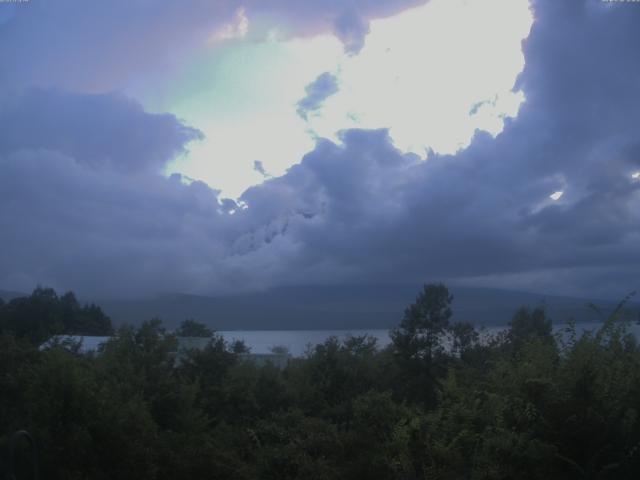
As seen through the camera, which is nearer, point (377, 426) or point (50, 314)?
point (377, 426)

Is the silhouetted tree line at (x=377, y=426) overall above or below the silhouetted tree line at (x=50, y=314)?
below

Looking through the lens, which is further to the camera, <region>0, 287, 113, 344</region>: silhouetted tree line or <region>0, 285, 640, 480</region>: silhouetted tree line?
<region>0, 287, 113, 344</region>: silhouetted tree line

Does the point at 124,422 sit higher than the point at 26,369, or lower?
lower

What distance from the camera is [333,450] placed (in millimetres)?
8914

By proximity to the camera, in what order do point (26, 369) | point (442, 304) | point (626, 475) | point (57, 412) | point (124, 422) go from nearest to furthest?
point (626, 475) → point (57, 412) → point (124, 422) → point (26, 369) → point (442, 304)

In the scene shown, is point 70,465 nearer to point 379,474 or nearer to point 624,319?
point 379,474

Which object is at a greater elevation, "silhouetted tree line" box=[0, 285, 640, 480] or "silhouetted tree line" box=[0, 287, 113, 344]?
"silhouetted tree line" box=[0, 287, 113, 344]

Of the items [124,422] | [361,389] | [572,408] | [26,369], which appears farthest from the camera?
[361,389]

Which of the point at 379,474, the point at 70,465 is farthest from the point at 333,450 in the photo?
the point at 70,465

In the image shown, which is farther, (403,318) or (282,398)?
(403,318)

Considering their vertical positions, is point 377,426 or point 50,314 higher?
point 50,314

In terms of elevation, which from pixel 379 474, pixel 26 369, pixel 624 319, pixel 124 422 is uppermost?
pixel 624 319

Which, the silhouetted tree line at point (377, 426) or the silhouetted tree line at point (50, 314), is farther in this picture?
the silhouetted tree line at point (50, 314)

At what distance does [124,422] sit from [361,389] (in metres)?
9.01
